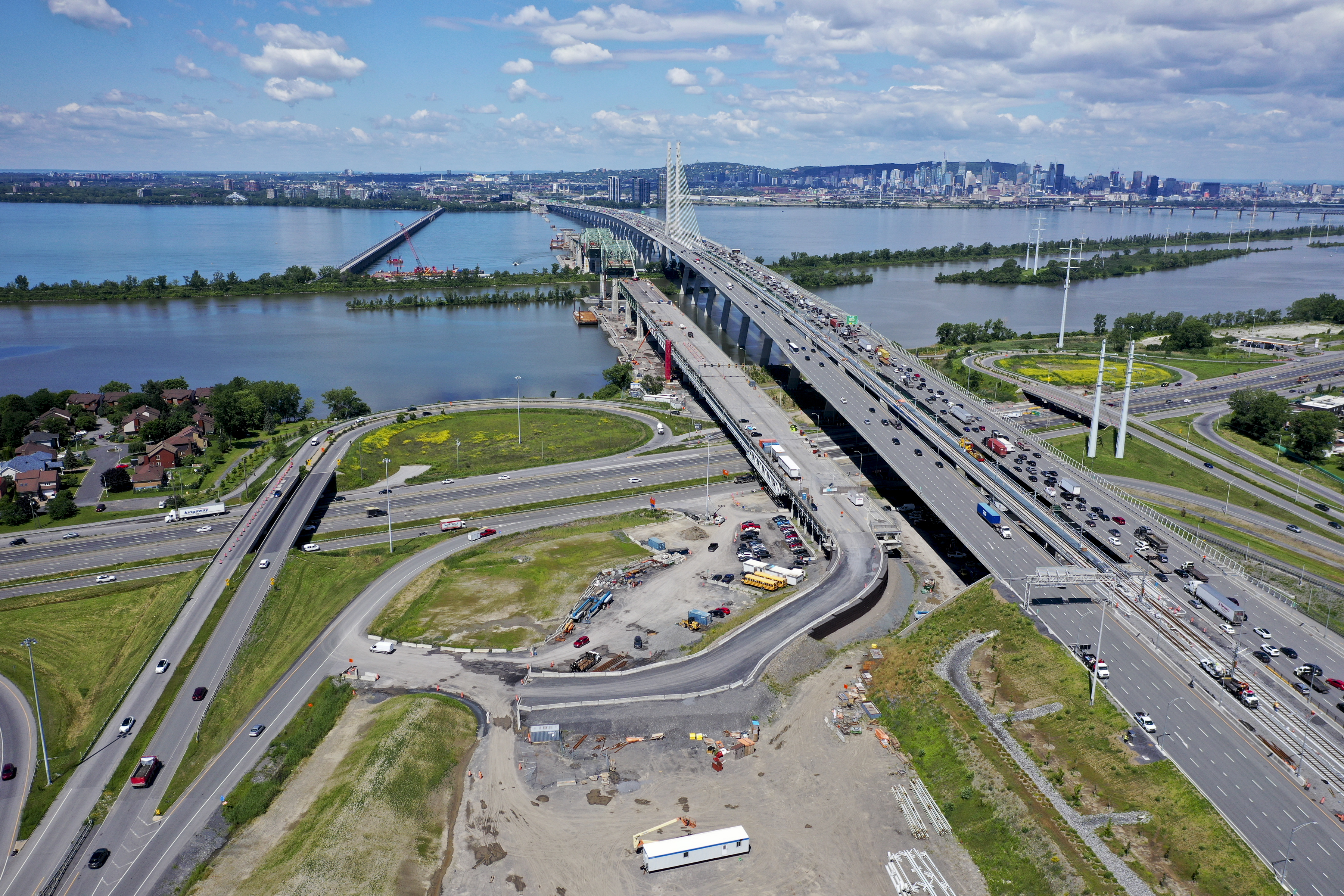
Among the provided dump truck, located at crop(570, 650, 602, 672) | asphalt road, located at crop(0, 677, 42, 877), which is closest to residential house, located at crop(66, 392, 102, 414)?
asphalt road, located at crop(0, 677, 42, 877)

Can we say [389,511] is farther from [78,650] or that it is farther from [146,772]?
[146,772]

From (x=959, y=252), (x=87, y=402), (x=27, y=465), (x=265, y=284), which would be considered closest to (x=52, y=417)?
(x=87, y=402)

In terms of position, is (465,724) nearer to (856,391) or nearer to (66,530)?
(66,530)

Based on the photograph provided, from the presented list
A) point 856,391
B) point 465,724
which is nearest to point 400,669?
point 465,724

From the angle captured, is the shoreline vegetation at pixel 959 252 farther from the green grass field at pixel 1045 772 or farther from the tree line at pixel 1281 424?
the green grass field at pixel 1045 772

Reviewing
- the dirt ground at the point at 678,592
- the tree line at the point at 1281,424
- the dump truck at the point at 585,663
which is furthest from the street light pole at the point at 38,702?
the tree line at the point at 1281,424

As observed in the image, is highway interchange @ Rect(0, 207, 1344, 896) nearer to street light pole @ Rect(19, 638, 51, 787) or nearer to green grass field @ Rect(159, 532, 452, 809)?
green grass field @ Rect(159, 532, 452, 809)

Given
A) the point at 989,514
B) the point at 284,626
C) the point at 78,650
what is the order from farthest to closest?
the point at 989,514
the point at 284,626
the point at 78,650

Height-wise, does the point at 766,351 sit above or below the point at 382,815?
above
